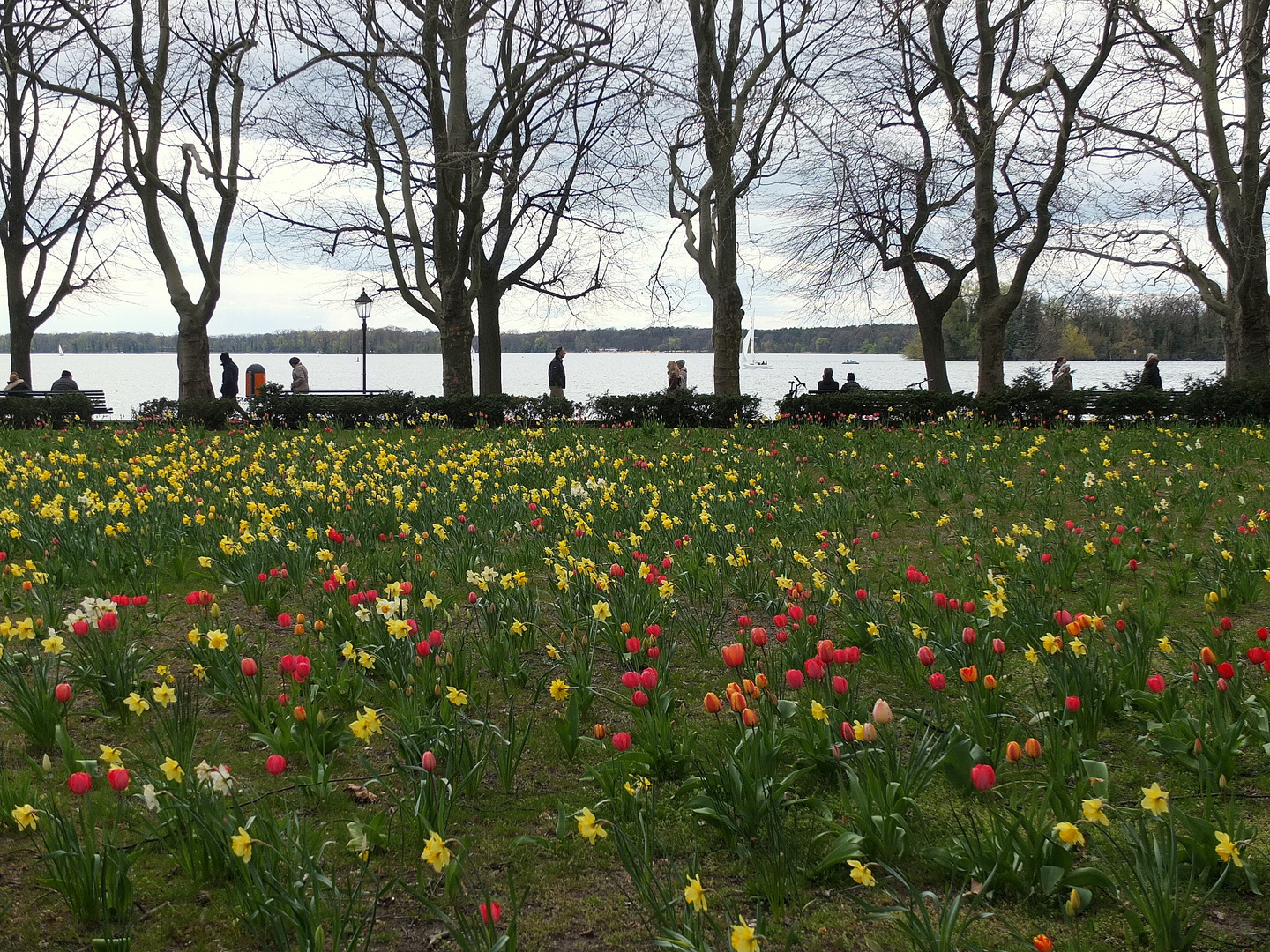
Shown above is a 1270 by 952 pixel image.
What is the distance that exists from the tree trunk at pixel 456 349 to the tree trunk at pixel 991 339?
410 inches

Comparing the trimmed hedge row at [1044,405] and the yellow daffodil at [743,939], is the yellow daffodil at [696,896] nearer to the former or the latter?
the yellow daffodil at [743,939]

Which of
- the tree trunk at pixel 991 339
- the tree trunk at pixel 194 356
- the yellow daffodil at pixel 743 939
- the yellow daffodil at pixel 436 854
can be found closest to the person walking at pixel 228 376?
the tree trunk at pixel 194 356

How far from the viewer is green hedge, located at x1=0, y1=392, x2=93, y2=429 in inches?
661

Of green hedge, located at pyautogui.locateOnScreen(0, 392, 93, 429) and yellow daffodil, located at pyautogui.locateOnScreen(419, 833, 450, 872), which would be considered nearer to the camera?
yellow daffodil, located at pyautogui.locateOnScreen(419, 833, 450, 872)

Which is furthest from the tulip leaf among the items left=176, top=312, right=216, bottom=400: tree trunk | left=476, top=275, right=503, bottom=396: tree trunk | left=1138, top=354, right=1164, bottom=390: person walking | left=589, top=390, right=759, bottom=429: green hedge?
left=476, top=275, right=503, bottom=396: tree trunk

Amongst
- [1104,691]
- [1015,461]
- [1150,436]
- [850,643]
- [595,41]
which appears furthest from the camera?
[595,41]

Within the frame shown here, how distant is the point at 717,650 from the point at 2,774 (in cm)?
276

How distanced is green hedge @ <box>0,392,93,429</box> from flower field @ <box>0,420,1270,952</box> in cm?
1210

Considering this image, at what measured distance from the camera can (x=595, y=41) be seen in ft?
53.4

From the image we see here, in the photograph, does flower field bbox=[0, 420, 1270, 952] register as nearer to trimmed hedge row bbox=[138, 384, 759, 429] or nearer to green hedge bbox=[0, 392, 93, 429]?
trimmed hedge row bbox=[138, 384, 759, 429]

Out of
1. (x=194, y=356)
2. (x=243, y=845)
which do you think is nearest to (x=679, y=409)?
(x=194, y=356)

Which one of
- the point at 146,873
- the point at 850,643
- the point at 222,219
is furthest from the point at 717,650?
the point at 222,219

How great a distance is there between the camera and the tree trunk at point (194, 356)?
736 inches

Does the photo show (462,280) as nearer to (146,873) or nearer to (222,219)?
(222,219)
